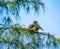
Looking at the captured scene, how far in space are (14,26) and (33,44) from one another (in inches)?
14.5

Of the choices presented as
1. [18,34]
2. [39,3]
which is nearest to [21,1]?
[39,3]

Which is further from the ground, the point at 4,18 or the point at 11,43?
the point at 4,18

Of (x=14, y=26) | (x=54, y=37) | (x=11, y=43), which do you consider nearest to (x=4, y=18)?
(x=14, y=26)

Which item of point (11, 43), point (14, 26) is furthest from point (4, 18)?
point (11, 43)

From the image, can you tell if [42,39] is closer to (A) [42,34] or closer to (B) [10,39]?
(A) [42,34]

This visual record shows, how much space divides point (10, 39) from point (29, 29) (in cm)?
31

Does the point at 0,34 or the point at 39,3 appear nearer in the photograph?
the point at 0,34

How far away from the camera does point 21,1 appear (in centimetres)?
366

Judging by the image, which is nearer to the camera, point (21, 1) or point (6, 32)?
point (6, 32)

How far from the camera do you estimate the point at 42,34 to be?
339cm

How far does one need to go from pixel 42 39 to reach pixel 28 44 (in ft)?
0.85

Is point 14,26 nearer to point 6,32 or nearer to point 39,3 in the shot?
point 6,32

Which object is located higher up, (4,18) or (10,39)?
(4,18)

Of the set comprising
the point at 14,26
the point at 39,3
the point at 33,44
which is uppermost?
the point at 39,3
